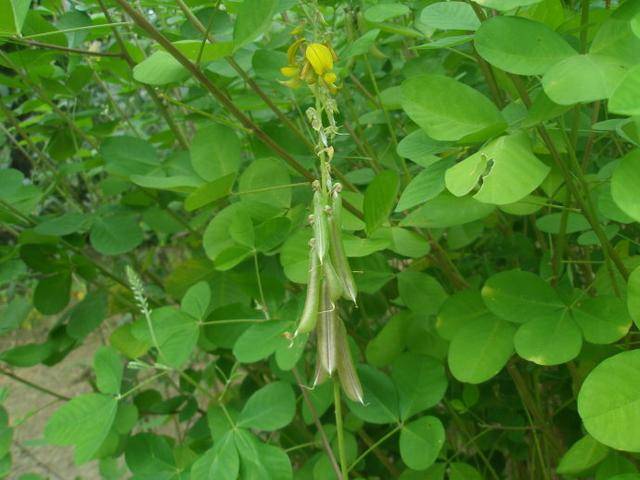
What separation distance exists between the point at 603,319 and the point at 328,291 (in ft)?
1.41

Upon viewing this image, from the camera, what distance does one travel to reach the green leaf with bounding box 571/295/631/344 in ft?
2.61

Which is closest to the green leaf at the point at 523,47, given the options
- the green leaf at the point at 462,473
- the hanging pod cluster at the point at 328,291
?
the hanging pod cluster at the point at 328,291

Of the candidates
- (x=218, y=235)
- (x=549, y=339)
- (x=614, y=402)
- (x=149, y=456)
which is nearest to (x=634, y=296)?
(x=614, y=402)

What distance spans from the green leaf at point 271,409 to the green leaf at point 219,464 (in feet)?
0.24

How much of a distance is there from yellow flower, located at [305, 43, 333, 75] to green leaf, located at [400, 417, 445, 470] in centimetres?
57

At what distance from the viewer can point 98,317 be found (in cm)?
137

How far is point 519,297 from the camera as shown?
0.88 meters

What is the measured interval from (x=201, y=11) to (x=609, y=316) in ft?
2.77

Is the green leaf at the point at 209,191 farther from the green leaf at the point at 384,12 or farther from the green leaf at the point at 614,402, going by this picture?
the green leaf at the point at 614,402

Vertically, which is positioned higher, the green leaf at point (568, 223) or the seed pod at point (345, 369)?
the seed pod at point (345, 369)

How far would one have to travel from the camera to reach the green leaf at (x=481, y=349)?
0.87 meters

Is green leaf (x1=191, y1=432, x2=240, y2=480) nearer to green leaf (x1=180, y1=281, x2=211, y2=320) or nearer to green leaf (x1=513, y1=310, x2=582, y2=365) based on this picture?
green leaf (x1=180, y1=281, x2=211, y2=320)

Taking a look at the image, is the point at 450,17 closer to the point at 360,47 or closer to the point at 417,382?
the point at 360,47

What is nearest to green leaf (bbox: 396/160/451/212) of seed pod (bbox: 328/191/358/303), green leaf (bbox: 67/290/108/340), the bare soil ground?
seed pod (bbox: 328/191/358/303)
